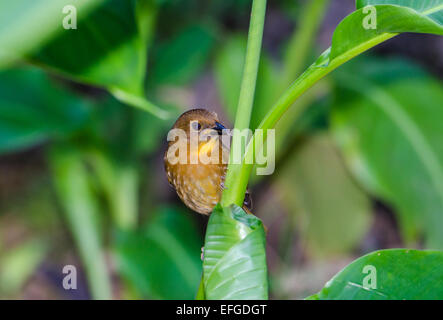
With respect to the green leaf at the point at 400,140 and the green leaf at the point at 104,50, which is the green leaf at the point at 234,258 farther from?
the green leaf at the point at 400,140

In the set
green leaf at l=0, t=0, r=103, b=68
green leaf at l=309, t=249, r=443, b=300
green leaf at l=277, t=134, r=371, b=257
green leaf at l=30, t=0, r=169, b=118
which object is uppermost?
green leaf at l=277, t=134, r=371, b=257

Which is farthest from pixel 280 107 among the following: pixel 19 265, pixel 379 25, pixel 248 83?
pixel 19 265

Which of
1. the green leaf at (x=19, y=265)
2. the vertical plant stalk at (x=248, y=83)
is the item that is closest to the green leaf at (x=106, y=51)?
the vertical plant stalk at (x=248, y=83)

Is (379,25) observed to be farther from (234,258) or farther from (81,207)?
(81,207)

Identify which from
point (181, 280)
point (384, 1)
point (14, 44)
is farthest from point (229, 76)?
point (14, 44)

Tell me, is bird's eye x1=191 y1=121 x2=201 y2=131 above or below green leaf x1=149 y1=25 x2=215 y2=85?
below

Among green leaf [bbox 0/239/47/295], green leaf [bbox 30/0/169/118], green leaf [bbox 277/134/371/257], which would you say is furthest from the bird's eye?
green leaf [bbox 0/239/47/295]

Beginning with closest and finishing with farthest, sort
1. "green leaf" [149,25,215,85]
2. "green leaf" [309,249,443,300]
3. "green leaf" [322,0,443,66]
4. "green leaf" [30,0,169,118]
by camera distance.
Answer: "green leaf" [322,0,443,66], "green leaf" [309,249,443,300], "green leaf" [30,0,169,118], "green leaf" [149,25,215,85]

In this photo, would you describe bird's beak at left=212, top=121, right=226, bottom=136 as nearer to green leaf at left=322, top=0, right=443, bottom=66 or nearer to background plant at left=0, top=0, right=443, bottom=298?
background plant at left=0, top=0, right=443, bottom=298
